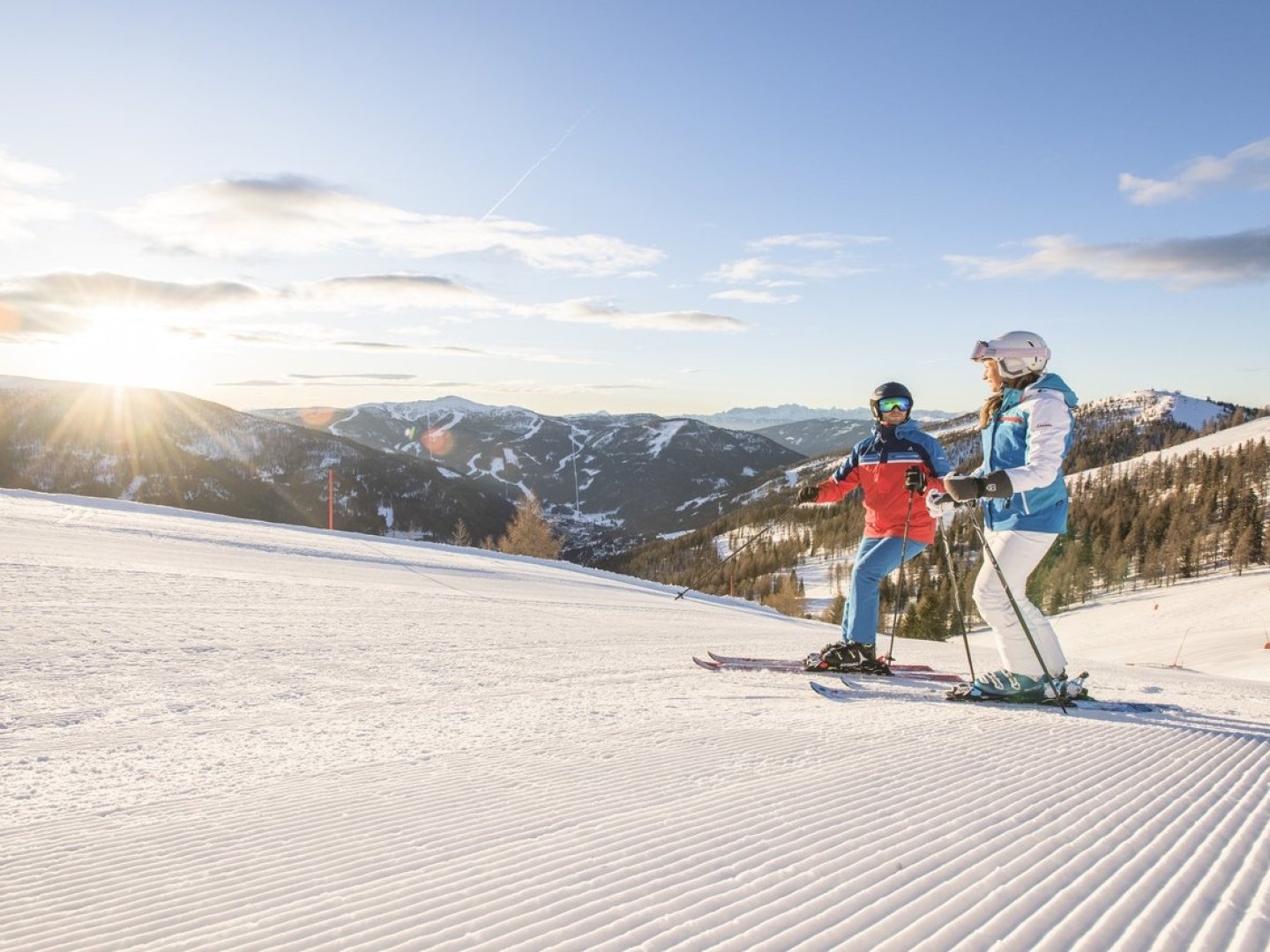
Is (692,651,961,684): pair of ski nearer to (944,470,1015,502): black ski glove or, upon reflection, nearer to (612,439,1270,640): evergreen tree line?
(944,470,1015,502): black ski glove

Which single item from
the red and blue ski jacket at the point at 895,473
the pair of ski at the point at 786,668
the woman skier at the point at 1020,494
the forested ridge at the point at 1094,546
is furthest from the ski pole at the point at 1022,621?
the forested ridge at the point at 1094,546

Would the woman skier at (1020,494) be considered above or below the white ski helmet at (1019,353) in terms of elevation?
below

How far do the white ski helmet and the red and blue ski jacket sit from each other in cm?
124

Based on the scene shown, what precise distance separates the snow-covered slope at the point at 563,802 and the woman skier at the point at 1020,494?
0.37 meters

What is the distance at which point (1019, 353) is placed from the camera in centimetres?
497

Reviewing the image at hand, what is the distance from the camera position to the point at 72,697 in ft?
14.6

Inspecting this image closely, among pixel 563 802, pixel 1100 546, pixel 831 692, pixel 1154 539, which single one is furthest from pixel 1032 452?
pixel 1154 539

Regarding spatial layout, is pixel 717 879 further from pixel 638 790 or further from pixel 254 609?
pixel 254 609

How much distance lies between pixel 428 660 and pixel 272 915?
426 cm

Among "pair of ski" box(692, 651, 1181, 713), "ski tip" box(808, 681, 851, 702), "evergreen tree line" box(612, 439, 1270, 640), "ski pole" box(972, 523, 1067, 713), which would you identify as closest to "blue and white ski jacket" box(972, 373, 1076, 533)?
"ski pole" box(972, 523, 1067, 713)

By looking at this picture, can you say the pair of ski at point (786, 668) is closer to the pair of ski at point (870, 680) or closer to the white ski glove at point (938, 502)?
the pair of ski at point (870, 680)

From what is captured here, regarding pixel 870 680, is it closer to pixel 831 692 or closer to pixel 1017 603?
pixel 831 692

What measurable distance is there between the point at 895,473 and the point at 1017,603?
64.8 inches

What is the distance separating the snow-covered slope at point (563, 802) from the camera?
6.86 ft
